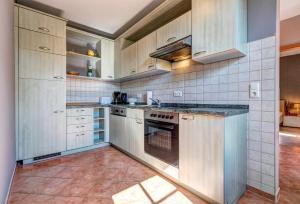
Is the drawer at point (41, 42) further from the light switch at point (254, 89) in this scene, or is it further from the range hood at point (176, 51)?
the light switch at point (254, 89)

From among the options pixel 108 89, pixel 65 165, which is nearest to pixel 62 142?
pixel 65 165

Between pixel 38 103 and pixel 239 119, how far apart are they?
2777 mm

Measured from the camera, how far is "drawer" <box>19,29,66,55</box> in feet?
7.26

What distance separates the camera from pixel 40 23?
2326 mm

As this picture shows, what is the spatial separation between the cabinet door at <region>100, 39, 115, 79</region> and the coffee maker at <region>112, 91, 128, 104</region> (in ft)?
1.45

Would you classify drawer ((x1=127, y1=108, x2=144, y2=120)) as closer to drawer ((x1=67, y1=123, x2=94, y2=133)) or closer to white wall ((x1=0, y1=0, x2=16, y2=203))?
drawer ((x1=67, y1=123, x2=94, y2=133))

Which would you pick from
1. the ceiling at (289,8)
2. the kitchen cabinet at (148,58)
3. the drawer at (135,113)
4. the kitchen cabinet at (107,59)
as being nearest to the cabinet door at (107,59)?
the kitchen cabinet at (107,59)

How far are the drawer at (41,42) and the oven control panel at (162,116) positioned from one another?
1.89 meters

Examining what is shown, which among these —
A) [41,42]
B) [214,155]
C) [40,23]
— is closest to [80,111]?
[41,42]

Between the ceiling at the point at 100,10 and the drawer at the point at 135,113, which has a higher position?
the ceiling at the point at 100,10

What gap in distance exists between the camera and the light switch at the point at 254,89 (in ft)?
4.98

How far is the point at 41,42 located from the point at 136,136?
213 centimetres

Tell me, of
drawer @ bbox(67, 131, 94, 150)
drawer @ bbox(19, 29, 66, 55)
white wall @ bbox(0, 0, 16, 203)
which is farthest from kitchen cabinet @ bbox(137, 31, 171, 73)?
white wall @ bbox(0, 0, 16, 203)

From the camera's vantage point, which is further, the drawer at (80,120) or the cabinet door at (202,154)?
the drawer at (80,120)
